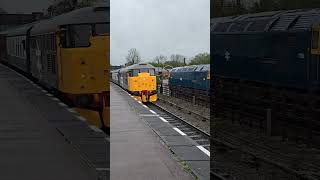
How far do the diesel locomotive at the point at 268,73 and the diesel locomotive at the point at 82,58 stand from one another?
1.21m

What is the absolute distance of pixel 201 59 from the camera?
9.09ft

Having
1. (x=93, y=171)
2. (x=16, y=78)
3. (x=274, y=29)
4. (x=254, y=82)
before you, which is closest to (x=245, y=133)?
(x=254, y=82)

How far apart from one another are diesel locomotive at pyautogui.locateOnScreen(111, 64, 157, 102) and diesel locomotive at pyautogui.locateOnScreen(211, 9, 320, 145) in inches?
22.1

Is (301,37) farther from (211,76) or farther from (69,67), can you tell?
(69,67)

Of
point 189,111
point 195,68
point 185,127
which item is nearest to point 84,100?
point 195,68

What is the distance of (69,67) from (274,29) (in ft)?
6.27

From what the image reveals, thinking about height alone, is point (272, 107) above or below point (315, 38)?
below

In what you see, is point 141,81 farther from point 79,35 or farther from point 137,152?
point 79,35

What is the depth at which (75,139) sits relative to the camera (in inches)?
75.7

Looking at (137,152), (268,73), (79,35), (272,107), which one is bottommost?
(137,152)

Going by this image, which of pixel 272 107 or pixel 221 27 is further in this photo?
pixel 272 107

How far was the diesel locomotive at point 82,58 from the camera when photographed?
180 centimetres

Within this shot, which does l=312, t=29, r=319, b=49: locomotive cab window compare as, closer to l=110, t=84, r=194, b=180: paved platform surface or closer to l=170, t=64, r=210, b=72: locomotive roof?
l=170, t=64, r=210, b=72: locomotive roof

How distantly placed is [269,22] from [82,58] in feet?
5.78
